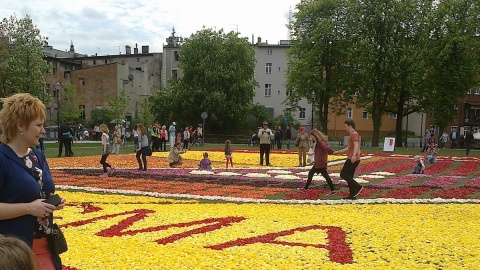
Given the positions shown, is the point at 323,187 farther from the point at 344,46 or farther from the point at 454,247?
the point at 344,46

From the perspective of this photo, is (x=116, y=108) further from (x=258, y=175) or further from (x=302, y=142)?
(x=258, y=175)

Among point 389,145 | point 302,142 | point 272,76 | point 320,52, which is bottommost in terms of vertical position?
point 389,145

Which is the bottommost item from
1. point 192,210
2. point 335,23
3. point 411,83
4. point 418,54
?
point 192,210

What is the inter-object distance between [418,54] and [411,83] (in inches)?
125

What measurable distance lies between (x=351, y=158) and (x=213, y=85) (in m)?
51.9

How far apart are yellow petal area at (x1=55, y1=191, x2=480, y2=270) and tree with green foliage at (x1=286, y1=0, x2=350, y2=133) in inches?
1680

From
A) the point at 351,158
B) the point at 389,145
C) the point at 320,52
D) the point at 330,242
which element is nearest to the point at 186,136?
the point at 389,145

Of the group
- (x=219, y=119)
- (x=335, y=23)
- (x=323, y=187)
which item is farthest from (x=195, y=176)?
(x=219, y=119)

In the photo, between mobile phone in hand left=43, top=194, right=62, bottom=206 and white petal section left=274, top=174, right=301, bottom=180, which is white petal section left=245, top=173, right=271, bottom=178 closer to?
white petal section left=274, top=174, right=301, bottom=180

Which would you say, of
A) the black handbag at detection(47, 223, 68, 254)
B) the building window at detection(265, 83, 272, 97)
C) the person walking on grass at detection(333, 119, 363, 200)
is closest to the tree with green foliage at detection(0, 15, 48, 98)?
the building window at detection(265, 83, 272, 97)

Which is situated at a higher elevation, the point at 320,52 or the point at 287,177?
the point at 320,52

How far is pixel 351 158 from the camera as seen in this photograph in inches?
516

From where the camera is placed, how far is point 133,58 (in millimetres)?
95438

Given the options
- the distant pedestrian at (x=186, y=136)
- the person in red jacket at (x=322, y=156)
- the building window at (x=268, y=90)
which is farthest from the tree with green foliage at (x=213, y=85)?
the person in red jacket at (x=322, y=156)
